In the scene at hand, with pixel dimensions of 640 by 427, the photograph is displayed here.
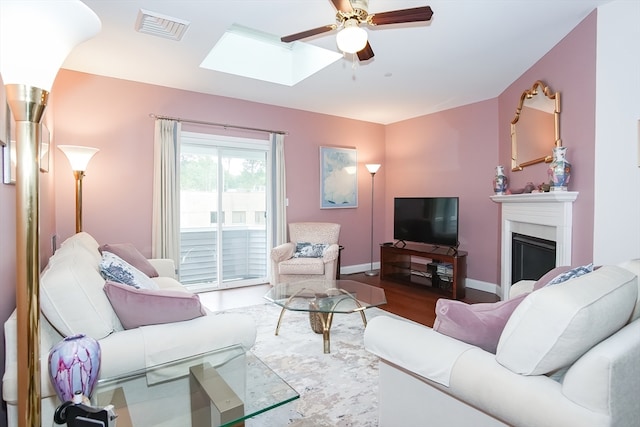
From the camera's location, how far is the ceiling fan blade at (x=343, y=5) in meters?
2.13

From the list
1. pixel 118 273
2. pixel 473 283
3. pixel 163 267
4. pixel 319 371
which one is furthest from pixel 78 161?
pixel 473 283

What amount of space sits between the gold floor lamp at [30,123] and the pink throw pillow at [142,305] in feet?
2.70

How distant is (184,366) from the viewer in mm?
1625

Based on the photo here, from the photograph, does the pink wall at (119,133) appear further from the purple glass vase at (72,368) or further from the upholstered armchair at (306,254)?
the purple glass vase at (72,368)

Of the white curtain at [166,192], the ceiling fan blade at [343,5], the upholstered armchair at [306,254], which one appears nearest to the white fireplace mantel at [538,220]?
the upholstered armchair at [306,254]

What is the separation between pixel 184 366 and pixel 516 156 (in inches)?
158

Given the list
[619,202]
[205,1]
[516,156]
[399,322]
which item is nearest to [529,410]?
[399,322]

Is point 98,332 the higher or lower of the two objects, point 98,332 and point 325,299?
the higher

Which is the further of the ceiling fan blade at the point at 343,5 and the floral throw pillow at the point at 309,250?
the floral throw pillow at the point at 309,250

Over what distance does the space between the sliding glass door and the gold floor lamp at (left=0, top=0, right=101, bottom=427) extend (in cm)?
380

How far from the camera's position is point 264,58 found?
4.21 m

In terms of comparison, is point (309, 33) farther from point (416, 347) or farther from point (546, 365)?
point (546, 365)

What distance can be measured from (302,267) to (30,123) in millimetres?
3730

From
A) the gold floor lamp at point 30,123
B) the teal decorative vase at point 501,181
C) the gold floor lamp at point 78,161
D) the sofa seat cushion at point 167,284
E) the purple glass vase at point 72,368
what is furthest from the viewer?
the teal decorative vase at point 501,181
